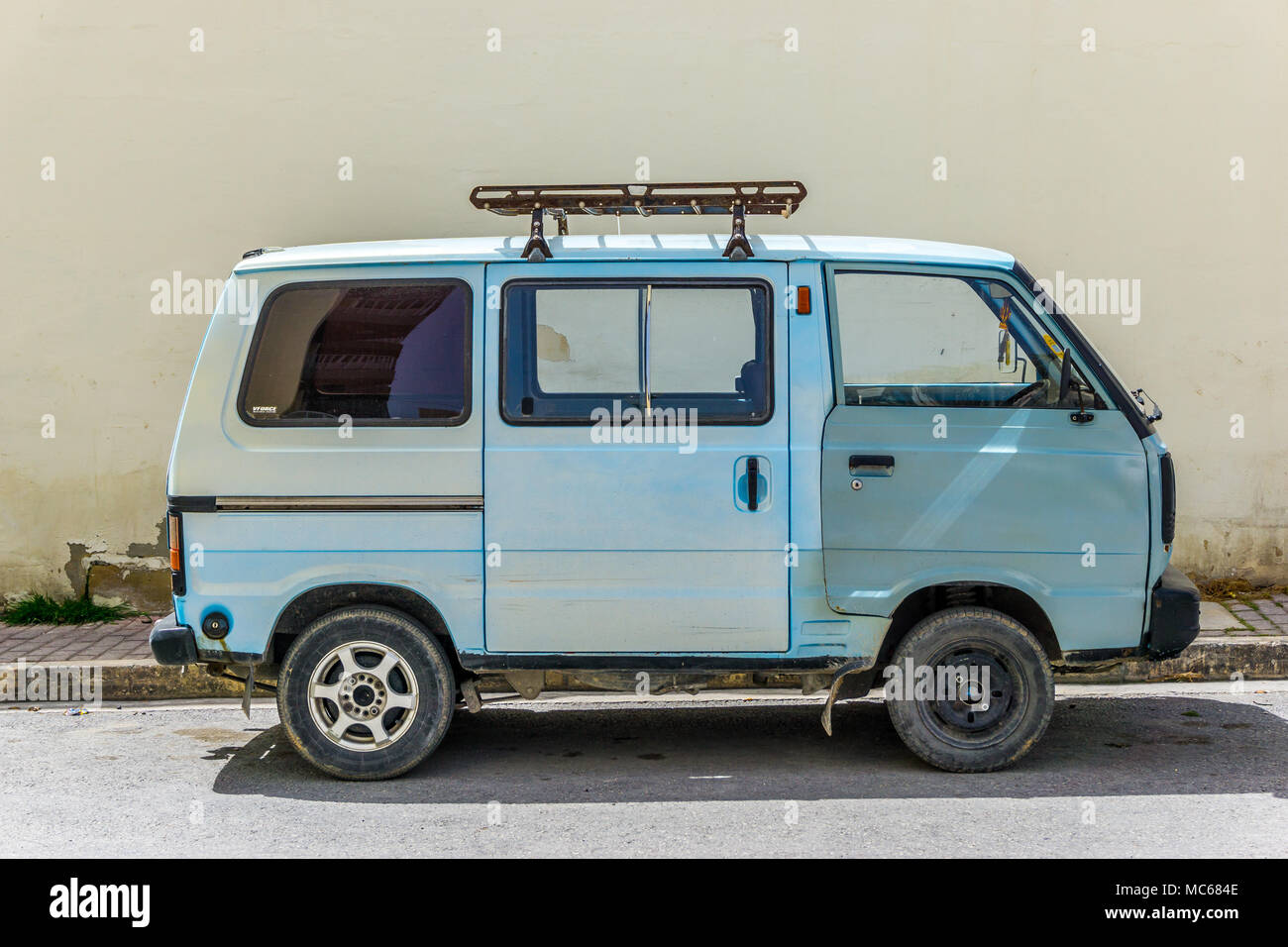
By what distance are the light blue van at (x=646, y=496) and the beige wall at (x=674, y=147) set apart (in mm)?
3254

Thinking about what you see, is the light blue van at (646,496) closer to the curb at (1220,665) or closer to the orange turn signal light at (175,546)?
the orange turn signal light at (175,546)

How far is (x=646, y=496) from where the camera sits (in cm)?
528

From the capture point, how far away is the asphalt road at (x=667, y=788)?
15.4ft

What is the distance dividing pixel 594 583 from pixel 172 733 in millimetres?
2441

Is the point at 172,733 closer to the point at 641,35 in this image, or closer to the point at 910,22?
the point at 641,35

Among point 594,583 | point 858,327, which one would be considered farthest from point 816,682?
point 858,327

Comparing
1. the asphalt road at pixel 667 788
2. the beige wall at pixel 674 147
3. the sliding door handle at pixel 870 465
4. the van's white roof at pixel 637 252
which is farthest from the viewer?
the beige wall at pixel 674 147

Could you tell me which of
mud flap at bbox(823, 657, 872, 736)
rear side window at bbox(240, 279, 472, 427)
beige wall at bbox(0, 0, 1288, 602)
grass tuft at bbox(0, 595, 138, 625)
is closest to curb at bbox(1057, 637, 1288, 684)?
beige wall at bbox(0, 0, 1288, 602)

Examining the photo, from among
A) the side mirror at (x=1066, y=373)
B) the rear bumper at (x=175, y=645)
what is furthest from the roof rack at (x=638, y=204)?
the rear bumper at (x=175, y=645)

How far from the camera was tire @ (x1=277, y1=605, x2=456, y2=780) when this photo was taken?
538cm

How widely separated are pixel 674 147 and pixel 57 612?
4.92 m

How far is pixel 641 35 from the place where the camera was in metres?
8.50
